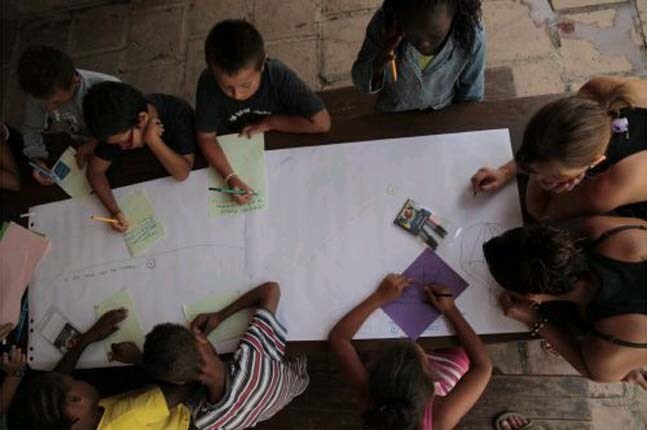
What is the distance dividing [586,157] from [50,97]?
1.71 meters

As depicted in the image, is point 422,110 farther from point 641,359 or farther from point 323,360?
point 323,360

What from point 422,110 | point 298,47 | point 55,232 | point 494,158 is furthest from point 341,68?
point 55,232

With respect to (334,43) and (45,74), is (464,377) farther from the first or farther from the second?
(334,43)

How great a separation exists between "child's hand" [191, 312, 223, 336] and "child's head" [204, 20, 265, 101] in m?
0.71

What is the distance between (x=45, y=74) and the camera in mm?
1768

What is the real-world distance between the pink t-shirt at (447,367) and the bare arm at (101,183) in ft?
3.88

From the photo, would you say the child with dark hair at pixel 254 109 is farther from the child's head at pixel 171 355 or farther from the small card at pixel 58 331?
the small card at pixel 58 331

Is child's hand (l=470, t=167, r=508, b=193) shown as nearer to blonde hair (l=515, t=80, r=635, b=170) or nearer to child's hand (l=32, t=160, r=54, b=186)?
blonde hair (l=515, t=80, r=635, b=170)

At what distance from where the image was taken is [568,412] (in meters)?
1.85

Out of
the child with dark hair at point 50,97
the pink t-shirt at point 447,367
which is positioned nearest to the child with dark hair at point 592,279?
the pink t-shirt at point 447,367

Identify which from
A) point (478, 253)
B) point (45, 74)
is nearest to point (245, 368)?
point (478, 253)

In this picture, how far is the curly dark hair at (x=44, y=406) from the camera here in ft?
4.78

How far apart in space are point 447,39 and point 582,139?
19.7 inches

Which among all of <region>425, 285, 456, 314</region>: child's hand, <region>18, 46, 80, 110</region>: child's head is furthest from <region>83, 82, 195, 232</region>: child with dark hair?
<region>425, 285, 456, 314</region>: child's hand
